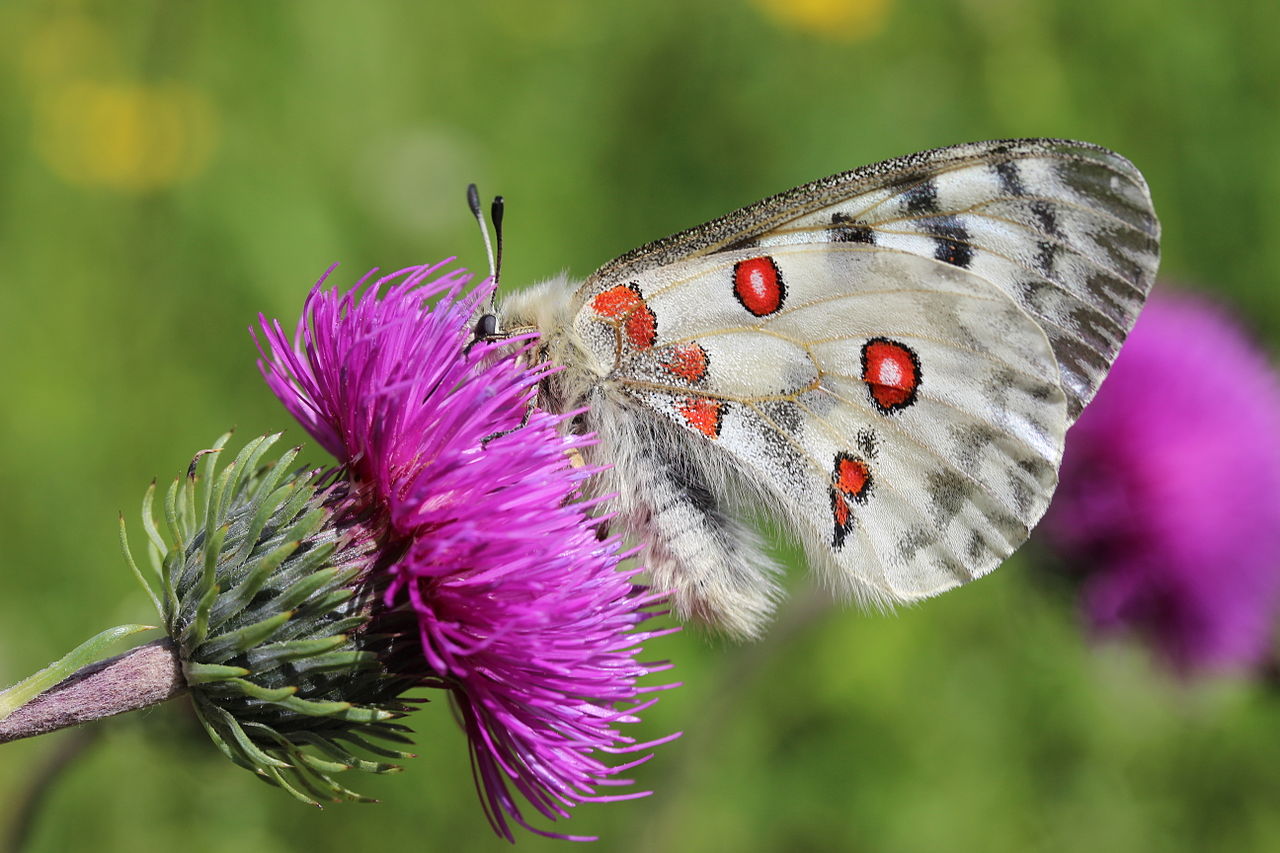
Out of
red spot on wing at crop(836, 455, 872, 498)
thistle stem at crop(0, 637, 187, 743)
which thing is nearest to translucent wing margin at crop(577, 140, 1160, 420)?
red spot on wing at crop(836, 455, 872, 498)

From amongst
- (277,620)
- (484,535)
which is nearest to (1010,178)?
(484,535)

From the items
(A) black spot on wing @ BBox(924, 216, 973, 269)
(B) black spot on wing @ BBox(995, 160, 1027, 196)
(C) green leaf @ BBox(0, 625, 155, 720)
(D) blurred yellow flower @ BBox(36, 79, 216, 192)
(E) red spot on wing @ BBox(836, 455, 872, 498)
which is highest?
(D) blurred yellow flower @ BBox(36, 79, 216, 192)

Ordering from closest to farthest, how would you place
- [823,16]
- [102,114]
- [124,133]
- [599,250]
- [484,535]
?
[484,535]
[124,133]
[102,114]
[599,250]
[823,16]

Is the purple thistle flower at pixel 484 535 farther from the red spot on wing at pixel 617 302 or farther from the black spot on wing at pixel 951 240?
the black spot on wing at pixel 951 240

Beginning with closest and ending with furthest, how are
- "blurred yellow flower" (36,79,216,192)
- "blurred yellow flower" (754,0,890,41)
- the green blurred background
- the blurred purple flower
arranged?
the green blurred background → the blurred purple flower → "blurred yellow flower" (36,79,216,192) → "blurred yellow flower" (754,0,890,41)

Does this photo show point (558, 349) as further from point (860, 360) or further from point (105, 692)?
point (105, 692)

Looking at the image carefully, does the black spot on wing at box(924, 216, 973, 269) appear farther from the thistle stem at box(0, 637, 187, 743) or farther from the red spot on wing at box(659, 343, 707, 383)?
the thistle stem at box(0, 637, 187, 743)

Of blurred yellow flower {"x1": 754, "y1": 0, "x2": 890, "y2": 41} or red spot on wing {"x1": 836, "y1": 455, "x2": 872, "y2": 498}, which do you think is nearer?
red spot on wing {"x1": 836, "y1": 455, "x2": 872, "y2": 498}
